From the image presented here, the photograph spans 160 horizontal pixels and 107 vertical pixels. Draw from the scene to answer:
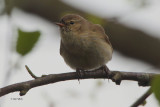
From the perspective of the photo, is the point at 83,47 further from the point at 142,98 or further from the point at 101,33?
the point at 142,98

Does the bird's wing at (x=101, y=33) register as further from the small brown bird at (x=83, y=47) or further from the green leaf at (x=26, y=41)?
the green leaf at (x=26, y=41)

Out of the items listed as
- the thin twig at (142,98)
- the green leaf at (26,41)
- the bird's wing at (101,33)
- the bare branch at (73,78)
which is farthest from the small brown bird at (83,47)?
the thin twig at (142,98)

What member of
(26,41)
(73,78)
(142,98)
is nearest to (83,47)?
(73,78)

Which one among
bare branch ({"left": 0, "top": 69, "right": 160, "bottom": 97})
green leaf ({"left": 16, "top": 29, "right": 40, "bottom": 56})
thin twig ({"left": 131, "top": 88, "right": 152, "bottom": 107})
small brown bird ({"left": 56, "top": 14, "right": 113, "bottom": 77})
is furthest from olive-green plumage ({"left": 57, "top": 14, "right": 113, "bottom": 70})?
thin twig ({"left": 131, "top": 88, "right": 152, "bottom": 107})

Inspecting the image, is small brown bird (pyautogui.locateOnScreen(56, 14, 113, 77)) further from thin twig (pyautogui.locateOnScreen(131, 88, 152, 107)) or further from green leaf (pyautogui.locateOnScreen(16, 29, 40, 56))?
thin twig (pyautogui.locateOnScreen(131, 88, 152, 107))

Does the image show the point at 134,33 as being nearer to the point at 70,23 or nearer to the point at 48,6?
the point at 48,6
